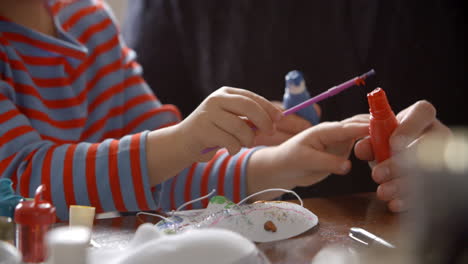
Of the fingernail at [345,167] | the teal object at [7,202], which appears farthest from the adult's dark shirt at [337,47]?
the teal object at [7,202]

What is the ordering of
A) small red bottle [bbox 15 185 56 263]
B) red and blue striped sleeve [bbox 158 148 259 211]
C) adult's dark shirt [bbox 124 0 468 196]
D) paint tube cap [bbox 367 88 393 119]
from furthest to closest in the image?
adult's dark shirt [bbox 124 0 468 196]
red and blue striped sleeve [bbox 158 148 259 211]
paint tube cap [bbox 367 88 393 119]
small red bottle [bbox 15 185 56 263]

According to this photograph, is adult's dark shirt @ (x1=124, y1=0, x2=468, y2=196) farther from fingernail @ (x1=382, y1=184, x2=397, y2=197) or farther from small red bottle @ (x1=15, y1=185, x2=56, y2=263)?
small red bottle @ (x1=15, y1=185, x2=56, y2=263)

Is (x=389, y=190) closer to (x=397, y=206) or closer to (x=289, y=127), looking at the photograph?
(x=397, y=206)

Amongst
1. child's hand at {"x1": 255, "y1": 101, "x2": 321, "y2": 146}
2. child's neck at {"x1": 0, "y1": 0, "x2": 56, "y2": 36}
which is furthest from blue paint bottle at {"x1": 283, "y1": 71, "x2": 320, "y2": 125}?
child's neck at {"x1": 0, "y1": 0, "x2": 56, "y2": 36}

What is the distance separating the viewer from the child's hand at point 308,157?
0.71 meters

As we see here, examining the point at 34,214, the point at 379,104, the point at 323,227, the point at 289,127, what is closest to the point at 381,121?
the point at 379,104

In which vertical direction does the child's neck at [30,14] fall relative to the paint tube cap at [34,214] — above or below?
above

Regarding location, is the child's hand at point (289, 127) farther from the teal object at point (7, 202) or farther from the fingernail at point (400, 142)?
the teal object at point (7, 202)

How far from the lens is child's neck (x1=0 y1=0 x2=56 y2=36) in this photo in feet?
2.81

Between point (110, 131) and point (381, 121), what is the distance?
52cm

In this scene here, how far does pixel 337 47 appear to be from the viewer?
1063 millimetres

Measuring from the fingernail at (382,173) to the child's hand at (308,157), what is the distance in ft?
0.18

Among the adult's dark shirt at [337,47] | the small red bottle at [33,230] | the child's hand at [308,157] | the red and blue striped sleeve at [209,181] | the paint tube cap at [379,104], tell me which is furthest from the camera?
the adult's dark shirt at [337,47]

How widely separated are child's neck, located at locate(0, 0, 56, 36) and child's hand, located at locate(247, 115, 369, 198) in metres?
0.41
